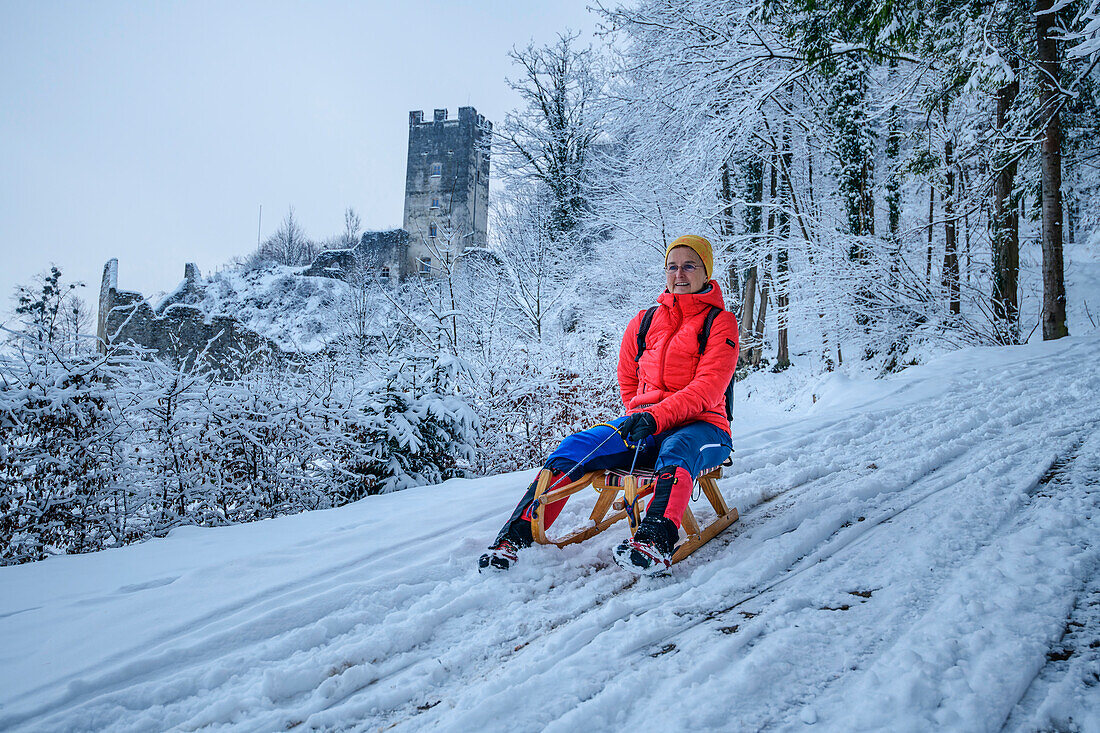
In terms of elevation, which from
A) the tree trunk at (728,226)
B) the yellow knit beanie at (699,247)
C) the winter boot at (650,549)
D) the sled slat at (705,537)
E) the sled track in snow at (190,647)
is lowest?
the sled track in snow at (190,647)

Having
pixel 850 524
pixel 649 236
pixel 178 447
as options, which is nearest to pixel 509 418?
pixel 178 447

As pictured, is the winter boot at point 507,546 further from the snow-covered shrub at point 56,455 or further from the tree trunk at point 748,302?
the tree trunk at point 748,302

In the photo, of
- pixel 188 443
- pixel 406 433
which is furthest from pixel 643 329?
pixel 188 443

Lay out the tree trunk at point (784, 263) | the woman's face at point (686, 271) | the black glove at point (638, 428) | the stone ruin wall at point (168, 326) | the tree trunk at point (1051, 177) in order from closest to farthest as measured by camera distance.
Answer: the black glove at point (638, 428), the woman's face at point (686, 271), the tree trunk at point (1051, 177), the tree trunk at point (784, 263), the stone ruin wall at point (168, 326)

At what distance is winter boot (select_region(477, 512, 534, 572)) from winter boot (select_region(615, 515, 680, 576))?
49 centimetres

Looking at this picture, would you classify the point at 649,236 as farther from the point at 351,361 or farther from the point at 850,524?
the point at 850,524

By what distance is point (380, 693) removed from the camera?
167 cm

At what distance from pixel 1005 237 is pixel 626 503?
421 inches

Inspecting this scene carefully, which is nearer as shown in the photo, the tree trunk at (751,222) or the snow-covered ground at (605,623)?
the snow-covered ground at (605,623)

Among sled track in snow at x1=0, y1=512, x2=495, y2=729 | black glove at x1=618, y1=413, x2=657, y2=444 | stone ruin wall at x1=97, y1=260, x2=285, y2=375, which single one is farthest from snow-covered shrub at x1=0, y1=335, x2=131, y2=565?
stone ruin wall at x1=97, y1=260, x2=285, y2=375

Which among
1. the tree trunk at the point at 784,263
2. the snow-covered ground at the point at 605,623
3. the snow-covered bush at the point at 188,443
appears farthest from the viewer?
the tree trunk at the point at 784,263

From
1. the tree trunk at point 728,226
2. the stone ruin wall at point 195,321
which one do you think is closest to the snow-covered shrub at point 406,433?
the stone ruin wall at point 195,321

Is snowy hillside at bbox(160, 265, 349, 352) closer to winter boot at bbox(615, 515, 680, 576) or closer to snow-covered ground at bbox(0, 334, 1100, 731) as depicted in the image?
snow-covered ground at bbox(0, 334, 1100, 731)

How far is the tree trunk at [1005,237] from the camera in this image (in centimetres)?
953
